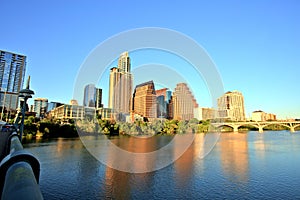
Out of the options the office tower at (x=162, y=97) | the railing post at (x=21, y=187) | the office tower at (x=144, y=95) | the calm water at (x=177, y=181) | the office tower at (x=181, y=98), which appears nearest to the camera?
the railing post at (x=21, y=187)

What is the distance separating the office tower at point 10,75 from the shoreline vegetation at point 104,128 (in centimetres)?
1031

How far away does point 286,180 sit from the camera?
328 inches

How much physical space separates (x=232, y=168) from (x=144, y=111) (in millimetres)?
10707

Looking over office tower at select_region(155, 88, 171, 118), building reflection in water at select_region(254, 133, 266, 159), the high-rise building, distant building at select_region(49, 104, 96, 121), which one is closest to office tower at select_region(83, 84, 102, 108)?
the high-rise building

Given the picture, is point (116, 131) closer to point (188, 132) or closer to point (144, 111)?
point (188, 132)

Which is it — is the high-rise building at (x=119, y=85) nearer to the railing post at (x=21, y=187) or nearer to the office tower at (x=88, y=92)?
the office tower at (x=88, y=92)

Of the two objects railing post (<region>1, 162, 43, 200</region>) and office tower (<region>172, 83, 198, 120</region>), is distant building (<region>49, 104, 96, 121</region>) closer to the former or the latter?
office tower (<region>172, 83, 198, 120</region>)

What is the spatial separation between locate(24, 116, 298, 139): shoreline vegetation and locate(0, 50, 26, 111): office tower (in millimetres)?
10307

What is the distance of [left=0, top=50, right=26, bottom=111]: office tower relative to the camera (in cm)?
3709

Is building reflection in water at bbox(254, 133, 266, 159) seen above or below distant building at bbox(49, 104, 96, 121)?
below

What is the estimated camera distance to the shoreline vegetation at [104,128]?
87.6ft

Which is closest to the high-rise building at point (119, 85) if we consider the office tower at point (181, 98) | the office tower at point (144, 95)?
the office tower at point (144, 95)

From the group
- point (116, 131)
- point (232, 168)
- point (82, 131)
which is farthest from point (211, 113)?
point (232, 168)

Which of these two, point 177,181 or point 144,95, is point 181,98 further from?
point 177,181
